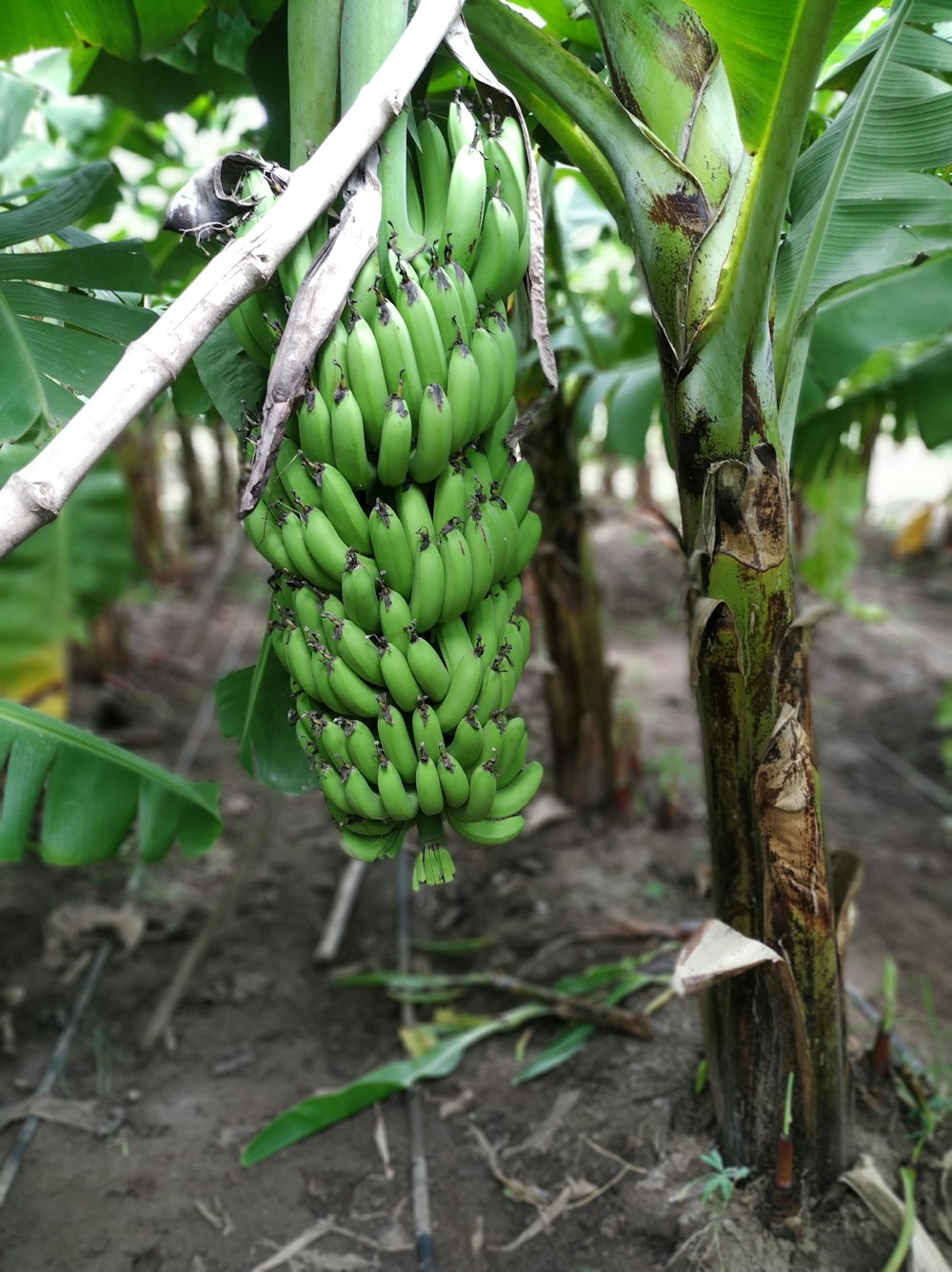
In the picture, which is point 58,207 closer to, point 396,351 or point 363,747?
point 396,351

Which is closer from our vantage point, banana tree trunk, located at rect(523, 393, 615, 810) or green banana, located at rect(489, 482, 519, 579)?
green banana, located at rect(489, 482, 519, 579)

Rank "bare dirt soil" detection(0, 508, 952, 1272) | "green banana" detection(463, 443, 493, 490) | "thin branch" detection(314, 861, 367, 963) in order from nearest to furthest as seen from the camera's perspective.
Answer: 1. "green banana" detection(463, 443, 493, 490)
2. "bare dirt soil" detection(0, 508, 952, 1272)
3. "thin branch" detection(314, 861, 367, 963)

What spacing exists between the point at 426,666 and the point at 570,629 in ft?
5.90

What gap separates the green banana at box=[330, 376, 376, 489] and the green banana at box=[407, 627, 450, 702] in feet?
0.52

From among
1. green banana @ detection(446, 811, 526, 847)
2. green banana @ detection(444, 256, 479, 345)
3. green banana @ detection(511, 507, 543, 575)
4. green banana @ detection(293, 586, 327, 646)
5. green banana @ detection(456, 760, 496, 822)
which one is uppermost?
green banana @ detection(444, 256, 479, 345)

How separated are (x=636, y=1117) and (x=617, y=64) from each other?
1.68 m

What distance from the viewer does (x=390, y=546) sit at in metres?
0.91

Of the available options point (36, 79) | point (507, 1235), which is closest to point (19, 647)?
point (36, 79)

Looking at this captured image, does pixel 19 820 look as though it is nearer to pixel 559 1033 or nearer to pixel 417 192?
pixel 417 192

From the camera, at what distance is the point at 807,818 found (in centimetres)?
117

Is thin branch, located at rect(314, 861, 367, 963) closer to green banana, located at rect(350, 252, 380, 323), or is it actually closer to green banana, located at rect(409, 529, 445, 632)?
green banana, located at rect(409, 529, 445, 632)

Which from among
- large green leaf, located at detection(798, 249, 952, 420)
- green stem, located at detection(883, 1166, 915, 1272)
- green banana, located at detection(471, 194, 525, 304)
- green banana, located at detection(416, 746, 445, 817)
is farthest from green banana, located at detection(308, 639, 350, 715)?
large green leaf, located at detection(798, 249, 952, 420)

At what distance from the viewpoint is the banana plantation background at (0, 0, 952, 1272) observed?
3.36ft

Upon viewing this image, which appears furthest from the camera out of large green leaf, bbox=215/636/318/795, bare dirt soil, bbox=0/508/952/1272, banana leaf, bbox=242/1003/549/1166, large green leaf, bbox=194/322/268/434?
banana leaf, bbox=242/1003/549/1166
